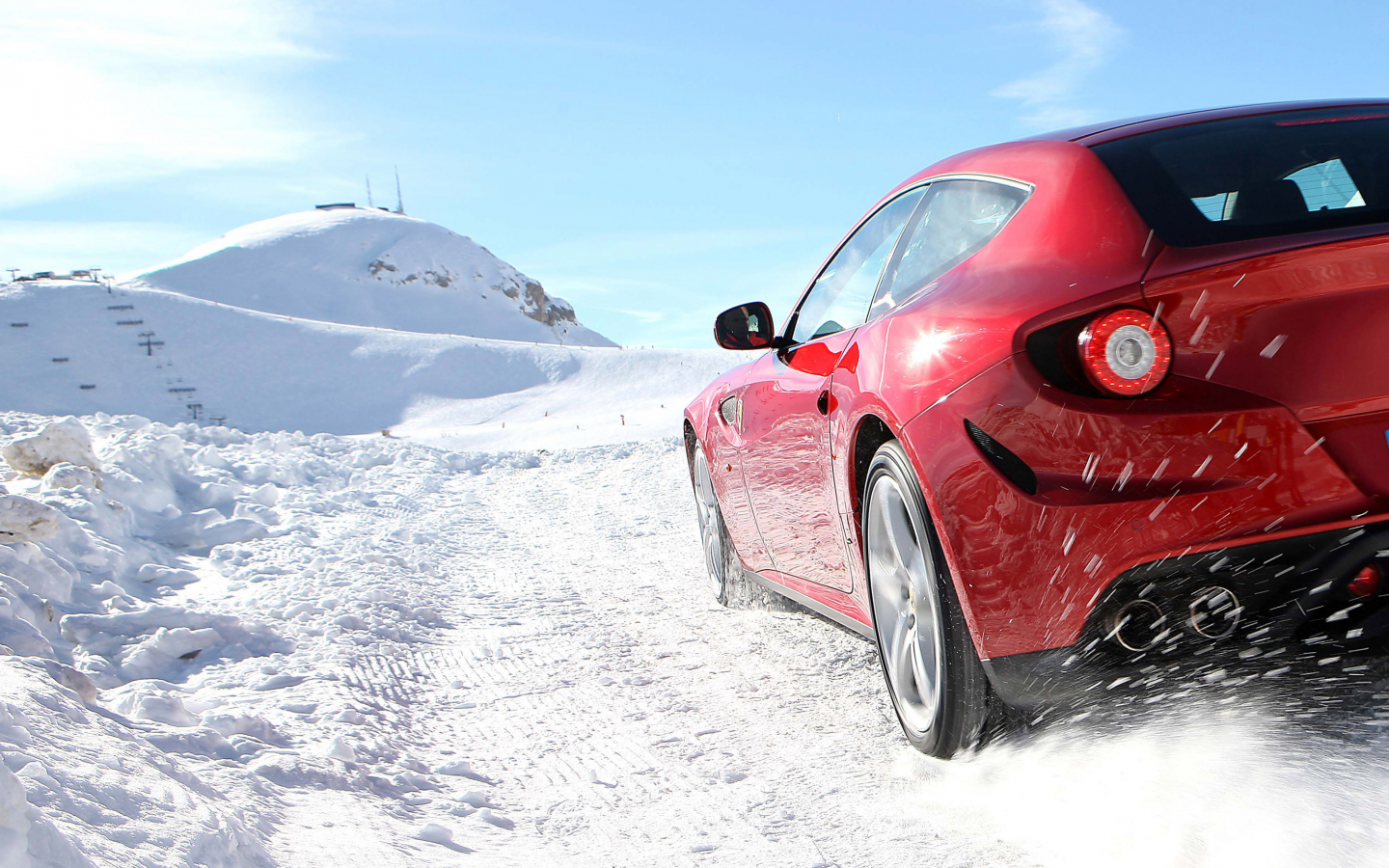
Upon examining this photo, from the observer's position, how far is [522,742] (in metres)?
3.18

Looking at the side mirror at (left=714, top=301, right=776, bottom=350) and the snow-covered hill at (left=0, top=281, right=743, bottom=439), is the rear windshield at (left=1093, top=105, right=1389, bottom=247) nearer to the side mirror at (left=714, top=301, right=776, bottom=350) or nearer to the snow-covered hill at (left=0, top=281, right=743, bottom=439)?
the side mirror at (left=714, top=301, right=776, bottom=350)

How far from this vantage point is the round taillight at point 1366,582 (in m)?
1.86

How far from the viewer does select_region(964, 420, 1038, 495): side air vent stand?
6.62ft

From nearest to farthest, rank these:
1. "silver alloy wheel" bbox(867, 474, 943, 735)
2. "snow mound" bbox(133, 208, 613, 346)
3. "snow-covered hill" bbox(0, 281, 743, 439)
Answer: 1. "silver alloy wheel" bbox(867, 474, 943, 735)
2. "snow-covered hill" bbox(0, 281, 743, 439)
3. "snow mound" bbox(133, 208, 613, 346)

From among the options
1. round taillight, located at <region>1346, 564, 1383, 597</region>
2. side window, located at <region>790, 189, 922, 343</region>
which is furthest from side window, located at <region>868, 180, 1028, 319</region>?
round taillight, located at <region>1346, 564, 1383, 597</region>

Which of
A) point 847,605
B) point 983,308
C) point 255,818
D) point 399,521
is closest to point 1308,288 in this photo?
point 983,308

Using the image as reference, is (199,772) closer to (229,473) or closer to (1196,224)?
(1196,224)

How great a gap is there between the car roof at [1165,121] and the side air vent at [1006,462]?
843mm

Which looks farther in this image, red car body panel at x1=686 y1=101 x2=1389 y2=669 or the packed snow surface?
the packed snow surface

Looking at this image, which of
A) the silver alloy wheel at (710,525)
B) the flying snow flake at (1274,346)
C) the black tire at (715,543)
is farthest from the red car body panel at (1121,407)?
the silver alloy wheel at (710,525)

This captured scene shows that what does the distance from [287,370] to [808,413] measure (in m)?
40.4

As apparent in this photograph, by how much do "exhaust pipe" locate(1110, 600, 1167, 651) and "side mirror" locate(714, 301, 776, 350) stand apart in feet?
6.71

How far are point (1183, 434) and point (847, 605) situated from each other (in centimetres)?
143

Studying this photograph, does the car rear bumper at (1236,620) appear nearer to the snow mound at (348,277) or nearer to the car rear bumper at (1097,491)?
the car rear bumper at (1097,491)
